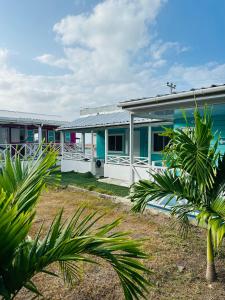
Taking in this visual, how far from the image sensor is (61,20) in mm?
10281

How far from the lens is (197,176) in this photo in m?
2.79

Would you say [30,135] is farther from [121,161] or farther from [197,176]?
[197,176]

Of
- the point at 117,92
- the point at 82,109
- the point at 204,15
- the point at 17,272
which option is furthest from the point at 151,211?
the point at 117,92

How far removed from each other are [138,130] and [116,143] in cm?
193

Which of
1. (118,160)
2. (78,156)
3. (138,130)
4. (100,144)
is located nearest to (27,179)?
(118,160)

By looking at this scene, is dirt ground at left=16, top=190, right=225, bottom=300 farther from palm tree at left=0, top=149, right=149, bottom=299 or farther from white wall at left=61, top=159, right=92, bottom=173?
white wall at left=61, top=159, right=92, bottom=173

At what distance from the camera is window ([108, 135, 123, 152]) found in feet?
48.5

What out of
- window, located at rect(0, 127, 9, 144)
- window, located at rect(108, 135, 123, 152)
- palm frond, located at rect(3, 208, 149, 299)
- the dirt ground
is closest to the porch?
window, located at rect(108, 135, 123, 152)

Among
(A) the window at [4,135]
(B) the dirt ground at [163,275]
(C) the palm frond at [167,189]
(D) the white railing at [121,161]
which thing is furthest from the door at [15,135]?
(C) the palm frond at [167,189]

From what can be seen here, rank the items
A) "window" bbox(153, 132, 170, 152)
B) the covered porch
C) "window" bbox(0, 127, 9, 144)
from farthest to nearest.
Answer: "window" bbox(0, 127, 9, 144) → "window" bbox(153, 132, 170, 152) → the covered porch

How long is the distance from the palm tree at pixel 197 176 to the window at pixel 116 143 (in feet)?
37.7

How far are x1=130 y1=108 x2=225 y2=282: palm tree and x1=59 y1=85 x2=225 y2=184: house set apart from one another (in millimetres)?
904

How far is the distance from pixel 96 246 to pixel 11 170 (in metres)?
1.12

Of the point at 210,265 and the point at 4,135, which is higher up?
the point at 4,135
